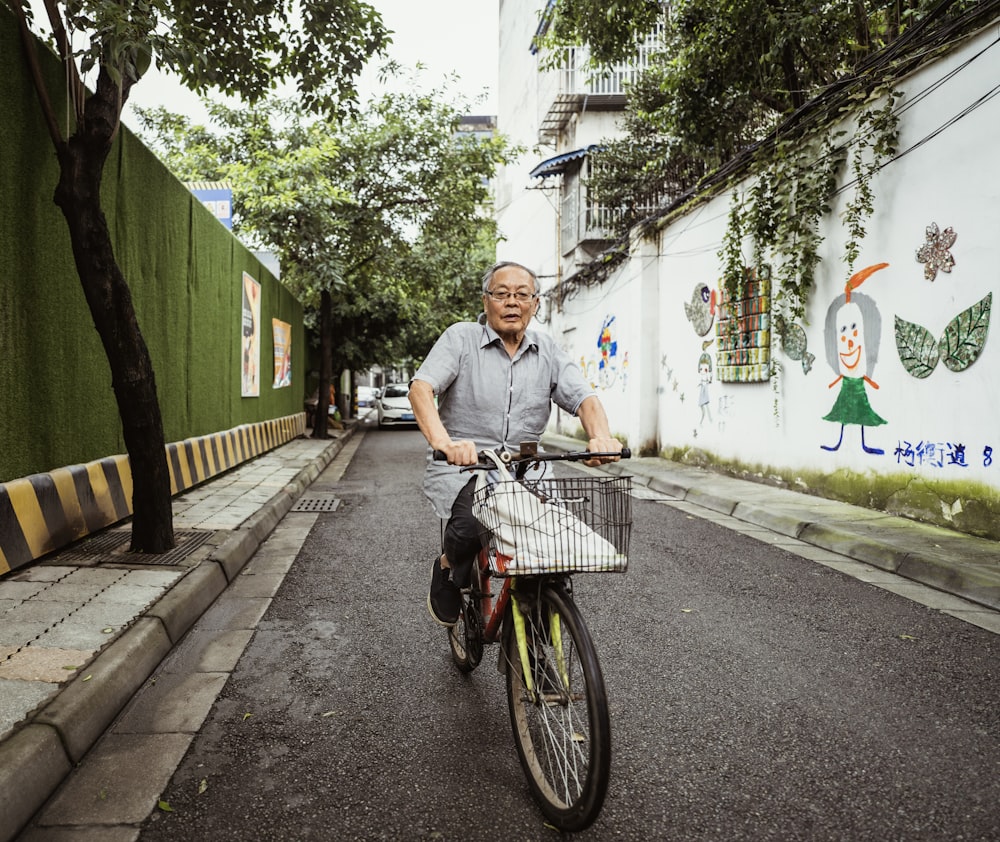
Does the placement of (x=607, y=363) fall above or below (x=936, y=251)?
below

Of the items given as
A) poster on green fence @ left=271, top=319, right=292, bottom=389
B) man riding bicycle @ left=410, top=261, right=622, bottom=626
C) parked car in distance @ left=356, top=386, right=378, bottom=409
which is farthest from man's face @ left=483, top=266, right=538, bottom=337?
parked car in distance @ left=356, top=386, right=378, bottom=409

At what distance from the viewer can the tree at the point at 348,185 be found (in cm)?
1520

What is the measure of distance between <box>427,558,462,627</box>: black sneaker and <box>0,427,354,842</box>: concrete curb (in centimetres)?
133

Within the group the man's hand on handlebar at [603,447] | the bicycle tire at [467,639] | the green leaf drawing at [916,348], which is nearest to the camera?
the man's hand on handlebar at [603,447]

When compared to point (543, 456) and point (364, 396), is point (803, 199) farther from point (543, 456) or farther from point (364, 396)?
point (364, 396)

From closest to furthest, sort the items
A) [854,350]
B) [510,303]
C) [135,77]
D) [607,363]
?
[510,303] → [135,77] → [854,350] → [607,363]

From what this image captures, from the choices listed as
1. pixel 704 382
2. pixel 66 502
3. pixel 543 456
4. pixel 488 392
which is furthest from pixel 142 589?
pixel 704 382

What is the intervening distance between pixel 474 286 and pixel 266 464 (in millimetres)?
18707

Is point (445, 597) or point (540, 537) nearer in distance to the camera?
point (540, 537)

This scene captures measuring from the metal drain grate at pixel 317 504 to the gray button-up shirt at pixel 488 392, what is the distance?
18.6 feet

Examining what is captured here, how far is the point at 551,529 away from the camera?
2.21 metres

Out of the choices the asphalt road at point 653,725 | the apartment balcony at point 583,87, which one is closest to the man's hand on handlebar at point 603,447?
the asphalt road at point 653,725

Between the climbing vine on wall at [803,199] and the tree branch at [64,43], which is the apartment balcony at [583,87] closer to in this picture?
the climbing vine on wall at [803,199]

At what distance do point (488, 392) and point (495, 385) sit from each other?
39mm
